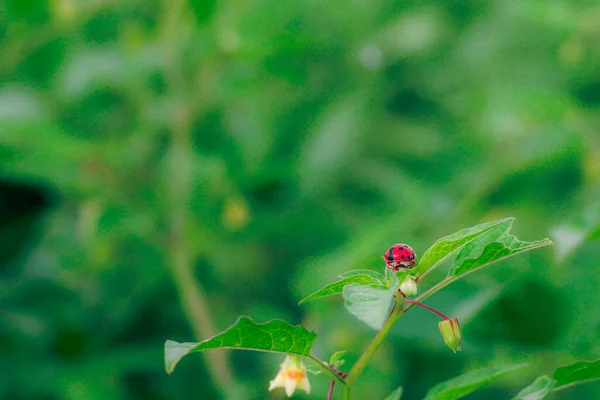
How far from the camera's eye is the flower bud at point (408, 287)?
0.45 metres

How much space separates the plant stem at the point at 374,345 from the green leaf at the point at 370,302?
0.02 metres

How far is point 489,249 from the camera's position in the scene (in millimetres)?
429

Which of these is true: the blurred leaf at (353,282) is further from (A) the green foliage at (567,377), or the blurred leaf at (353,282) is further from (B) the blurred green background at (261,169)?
(B) the blurred green background at (261,169)

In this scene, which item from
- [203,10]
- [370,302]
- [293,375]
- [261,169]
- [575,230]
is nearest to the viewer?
[370,302]

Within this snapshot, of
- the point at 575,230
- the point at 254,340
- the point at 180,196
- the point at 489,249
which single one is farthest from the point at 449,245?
the point at 180,196

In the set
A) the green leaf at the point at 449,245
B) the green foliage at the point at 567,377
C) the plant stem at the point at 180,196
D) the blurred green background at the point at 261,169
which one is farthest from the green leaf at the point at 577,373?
the plant stem at the point at 180,196

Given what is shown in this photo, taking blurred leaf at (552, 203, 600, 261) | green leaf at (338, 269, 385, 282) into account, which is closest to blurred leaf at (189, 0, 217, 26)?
blurred leaf at (552, 203, 600, 261)

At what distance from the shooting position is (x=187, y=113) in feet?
3.91

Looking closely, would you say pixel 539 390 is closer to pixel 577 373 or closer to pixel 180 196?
pixel 577 373

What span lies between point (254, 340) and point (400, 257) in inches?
5.5

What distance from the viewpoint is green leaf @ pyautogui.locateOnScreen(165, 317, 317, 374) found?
1.38 ft

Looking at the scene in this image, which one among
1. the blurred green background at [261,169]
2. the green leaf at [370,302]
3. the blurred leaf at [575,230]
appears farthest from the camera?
the blurred green background at [261,169]

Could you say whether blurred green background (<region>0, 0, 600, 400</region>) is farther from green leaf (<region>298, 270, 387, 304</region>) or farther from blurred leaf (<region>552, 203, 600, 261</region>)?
green leaf (<region>298, 270, 387, 304</region>)

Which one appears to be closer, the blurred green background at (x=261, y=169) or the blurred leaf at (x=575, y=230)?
the blurred leaf at (x=575, y=230)
